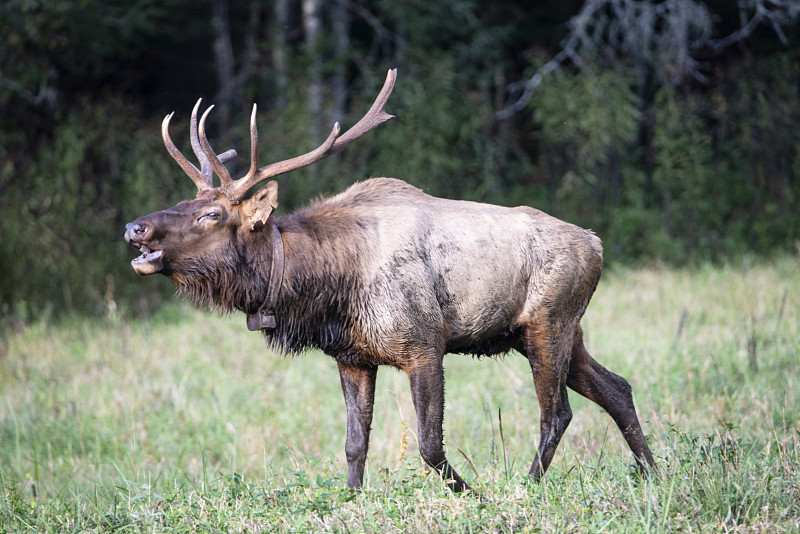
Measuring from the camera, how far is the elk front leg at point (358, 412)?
496cm

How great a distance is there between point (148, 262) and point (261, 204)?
0.63m

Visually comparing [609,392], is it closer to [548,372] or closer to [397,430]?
[548,372]

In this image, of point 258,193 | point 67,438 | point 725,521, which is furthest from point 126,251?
point 725,521

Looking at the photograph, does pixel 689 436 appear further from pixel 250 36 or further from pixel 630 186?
pixel 250 36

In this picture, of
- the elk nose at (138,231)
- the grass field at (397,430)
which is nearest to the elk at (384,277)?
the elk nose at (138,231)

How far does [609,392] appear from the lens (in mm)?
5242

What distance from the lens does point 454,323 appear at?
188 inches

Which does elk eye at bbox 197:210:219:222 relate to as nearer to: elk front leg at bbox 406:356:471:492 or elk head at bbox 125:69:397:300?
elk head at bbox 125:69:397:300

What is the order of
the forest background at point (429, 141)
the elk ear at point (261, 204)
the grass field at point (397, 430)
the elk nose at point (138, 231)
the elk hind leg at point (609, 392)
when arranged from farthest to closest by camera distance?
the forest background at point (429, 141)
the elk hind leg at point (609, 392)
the elk ear at point (261, 204)
the elk nose at point (138, 231)
the grass field at point (397, 430)

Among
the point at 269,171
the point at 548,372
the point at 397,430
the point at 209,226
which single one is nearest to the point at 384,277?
the point at 269,171

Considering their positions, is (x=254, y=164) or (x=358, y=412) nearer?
(x=254, y=164)

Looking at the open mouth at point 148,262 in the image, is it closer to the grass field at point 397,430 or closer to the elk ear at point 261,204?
the elk ear at point 261,204

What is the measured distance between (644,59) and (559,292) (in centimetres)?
1114

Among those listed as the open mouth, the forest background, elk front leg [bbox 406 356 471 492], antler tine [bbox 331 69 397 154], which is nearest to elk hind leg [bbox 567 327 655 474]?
elk front leg [bbox 406 356 471 492]
